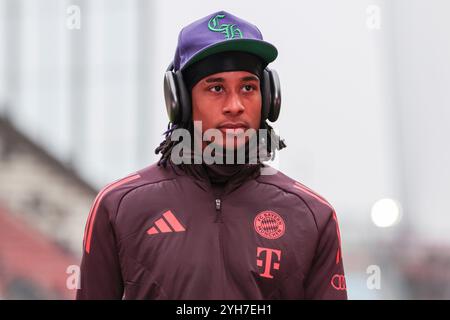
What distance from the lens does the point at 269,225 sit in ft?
6.68

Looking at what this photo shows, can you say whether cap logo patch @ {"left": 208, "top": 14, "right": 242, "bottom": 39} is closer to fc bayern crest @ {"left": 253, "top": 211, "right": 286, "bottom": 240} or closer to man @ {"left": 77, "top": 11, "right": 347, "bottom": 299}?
man @ {"left": 77, "top": 11, "right": 347, "bottom": 299}

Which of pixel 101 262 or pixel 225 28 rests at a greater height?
pixel 225 28

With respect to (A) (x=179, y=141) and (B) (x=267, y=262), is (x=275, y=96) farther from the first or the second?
(B) (x=267, y=262)

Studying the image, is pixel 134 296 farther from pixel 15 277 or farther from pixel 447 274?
pixel 447 274

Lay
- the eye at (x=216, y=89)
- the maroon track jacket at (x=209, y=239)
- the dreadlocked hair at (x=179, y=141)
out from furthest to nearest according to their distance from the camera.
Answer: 1. the dreadlocked hair at (x=179, y=141)
2. the eye at (x=216, y=89)
3. the maroon track jacket at (x=209, y=239)

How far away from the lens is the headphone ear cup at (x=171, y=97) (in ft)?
6.74

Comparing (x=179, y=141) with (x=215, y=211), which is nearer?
(x=215, y=211)

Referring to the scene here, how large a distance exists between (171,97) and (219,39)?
224mm

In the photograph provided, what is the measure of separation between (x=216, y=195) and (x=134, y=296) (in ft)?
1.25

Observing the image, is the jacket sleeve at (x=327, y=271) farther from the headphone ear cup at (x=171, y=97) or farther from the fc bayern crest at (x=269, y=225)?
the headphone ear cup at (x=171, y=97)

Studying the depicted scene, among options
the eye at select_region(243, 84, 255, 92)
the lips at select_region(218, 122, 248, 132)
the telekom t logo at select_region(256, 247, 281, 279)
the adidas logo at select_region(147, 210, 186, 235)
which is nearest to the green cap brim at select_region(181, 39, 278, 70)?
the eye at select_region(243, 84, 255, 92)

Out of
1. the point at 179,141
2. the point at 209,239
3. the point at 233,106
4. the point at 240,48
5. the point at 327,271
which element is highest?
the point at 240,48

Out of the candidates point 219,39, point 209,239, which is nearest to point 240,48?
point 219,39

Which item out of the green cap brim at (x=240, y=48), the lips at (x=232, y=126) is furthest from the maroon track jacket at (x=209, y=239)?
the green cap brim at (x=240, y=48)
